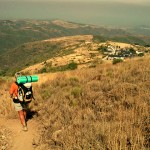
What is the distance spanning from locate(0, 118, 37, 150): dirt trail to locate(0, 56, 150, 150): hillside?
19 cm

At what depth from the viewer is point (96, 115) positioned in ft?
25.7

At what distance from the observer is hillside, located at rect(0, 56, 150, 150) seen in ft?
19.4

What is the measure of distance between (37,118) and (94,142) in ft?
12.3

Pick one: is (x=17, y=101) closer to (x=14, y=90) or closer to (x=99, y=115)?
(x=14, y=90)

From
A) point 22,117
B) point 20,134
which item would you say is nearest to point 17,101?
point 22,117

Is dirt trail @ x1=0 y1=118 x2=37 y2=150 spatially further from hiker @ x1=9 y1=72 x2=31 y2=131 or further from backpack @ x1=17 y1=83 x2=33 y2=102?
backpack @ x1=17 y1=83 x2=33 y2=102

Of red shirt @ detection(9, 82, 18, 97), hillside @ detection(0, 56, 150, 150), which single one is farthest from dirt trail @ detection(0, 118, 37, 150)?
red shirt @ detection(9, 82, 18, 97)

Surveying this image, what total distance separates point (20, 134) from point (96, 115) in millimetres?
2278

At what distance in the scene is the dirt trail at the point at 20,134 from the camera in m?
7.36

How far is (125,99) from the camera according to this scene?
8.55 metres

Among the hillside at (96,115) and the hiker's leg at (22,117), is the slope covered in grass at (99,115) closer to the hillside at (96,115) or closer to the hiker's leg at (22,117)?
the hillside at (96,115)

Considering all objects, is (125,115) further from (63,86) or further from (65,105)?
(63,86)

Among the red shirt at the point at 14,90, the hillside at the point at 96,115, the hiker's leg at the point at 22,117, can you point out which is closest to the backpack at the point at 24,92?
the red shirt at the point at 14,90

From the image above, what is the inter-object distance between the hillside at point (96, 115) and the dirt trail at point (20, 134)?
0.19 m
